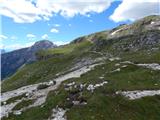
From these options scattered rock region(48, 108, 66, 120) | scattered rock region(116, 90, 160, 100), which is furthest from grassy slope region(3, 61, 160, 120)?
scattered rock region(116, 90, 160, 100)

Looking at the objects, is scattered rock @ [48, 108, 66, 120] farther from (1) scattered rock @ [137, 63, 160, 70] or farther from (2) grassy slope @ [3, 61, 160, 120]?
(1) scattered rock @ [137, 63, 160, 70]

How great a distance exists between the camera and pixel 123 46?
131m

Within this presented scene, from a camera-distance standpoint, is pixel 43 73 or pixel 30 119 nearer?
pixel 30 119

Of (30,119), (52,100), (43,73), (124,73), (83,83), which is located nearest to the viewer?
(30,119)

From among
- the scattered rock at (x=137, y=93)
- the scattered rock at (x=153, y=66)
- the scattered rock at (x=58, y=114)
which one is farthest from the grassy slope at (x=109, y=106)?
the scattered rock at (x=153, y=66)

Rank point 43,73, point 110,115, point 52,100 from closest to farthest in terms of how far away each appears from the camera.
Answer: point 110,115 < point 52,100 < point 43,73

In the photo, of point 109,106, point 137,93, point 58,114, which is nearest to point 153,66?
point 137,93

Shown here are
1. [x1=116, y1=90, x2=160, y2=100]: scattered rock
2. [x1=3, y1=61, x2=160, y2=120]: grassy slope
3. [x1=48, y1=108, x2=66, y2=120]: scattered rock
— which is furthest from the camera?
[x1=116, y1=90, x2=160, y2=100]: scattered rock

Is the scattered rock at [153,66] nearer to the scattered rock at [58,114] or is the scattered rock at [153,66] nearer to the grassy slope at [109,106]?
the grassy slope at [109,106]

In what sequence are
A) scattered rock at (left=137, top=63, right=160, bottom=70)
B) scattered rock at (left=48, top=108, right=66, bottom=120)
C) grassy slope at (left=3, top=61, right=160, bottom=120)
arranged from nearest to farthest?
grassy slope at (left=3, top=61, right=160, bottom=120), scattered rock at (left=48, top=108, right=66, bottom=120), scattered rock at (left=137, top=63, right=160, bottom=70)

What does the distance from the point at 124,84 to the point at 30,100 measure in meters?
16.8

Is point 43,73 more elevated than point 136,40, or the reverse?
point 136,40

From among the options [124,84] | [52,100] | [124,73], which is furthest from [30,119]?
[124,73]

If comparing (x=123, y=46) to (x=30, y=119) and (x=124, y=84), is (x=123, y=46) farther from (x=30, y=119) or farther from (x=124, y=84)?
(x=30, y=119)
